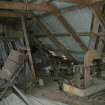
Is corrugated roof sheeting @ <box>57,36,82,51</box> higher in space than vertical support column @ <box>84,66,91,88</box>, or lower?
higher

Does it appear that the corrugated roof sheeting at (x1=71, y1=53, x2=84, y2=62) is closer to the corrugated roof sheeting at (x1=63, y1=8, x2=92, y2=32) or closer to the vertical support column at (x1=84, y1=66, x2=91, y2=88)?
the corrugated roof sheeting at (x1=63, y1=8, x2=92, y2=32)

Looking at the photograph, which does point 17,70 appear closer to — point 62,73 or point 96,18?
point 62,73

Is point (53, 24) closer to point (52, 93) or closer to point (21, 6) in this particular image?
point (21, 6)

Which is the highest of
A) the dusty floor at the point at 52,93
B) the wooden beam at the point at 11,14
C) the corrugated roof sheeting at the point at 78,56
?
the wooden beam at the point at 11,14

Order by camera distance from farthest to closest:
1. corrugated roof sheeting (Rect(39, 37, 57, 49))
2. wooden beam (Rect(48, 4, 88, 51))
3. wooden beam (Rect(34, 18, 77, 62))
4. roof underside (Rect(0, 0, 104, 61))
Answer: corrugated roof sheeting (Rect(39, 37, 57, 49)) < wooden beam (Rect(34, 18, 77, 62)) < wooden beam (Rect(48, 4, 88, 51)) < roof underside (Rect(0, 0, 104, 61))

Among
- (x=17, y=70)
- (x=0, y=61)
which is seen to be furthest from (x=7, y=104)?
(x=0, y=61)

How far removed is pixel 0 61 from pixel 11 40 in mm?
842

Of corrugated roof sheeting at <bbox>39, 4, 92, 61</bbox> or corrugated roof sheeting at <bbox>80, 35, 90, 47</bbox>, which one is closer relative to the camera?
corrugated roof sheeting at <bbox>39, 4, 92, 61</bbox>

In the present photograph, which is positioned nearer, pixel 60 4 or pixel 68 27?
pixel 60 4

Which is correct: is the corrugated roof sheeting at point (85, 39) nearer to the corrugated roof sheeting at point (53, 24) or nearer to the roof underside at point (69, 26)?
the roof underside at point (69, 26)

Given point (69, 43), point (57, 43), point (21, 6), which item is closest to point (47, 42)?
point (57, 43)

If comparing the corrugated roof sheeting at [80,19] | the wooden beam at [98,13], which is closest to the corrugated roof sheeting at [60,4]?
the corrugated roof sheeting at [80,19]

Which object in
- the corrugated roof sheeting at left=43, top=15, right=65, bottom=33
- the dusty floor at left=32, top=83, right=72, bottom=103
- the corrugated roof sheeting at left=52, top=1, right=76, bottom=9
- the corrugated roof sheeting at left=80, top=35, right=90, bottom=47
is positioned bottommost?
the dusty floor at left=32, top=83, right=72, bottom=103

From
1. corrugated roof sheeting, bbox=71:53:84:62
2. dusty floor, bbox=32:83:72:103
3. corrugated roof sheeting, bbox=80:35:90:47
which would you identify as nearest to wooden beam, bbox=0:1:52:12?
corrugated roof sheeting, bbox=80:35:90:47
